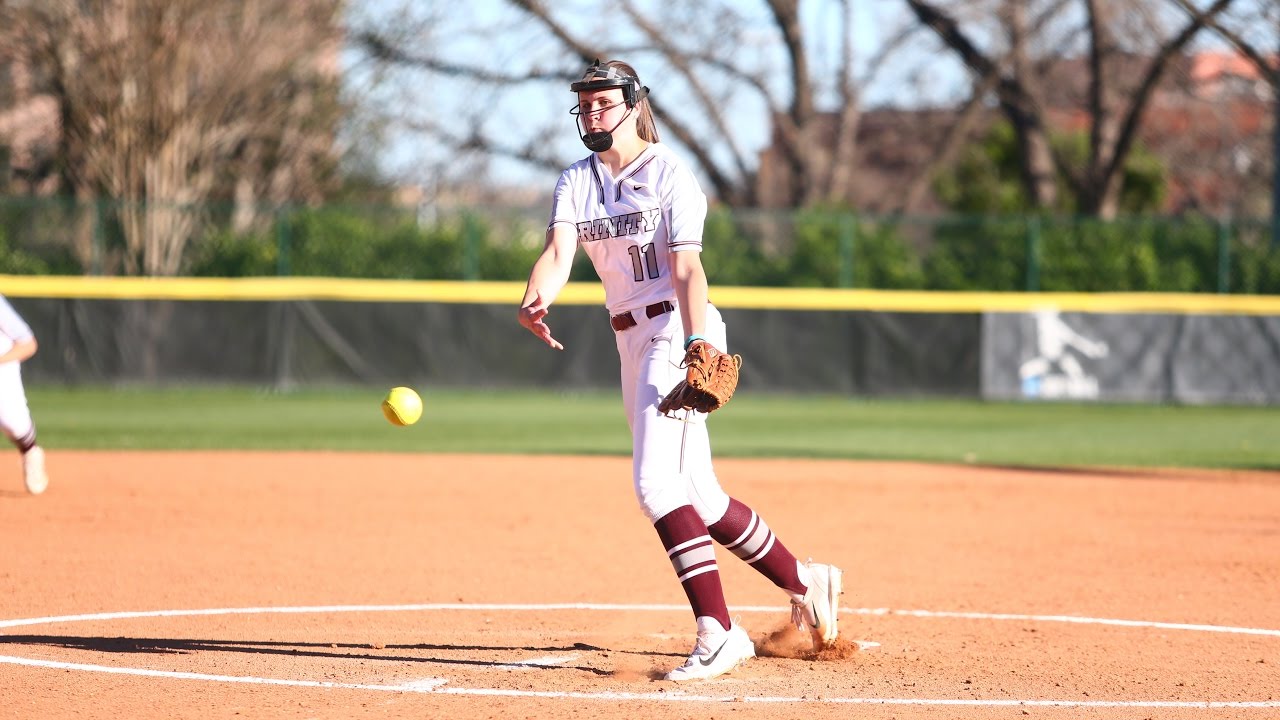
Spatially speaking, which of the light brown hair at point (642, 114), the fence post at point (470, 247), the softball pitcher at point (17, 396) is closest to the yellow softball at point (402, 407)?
the light brown hair at point (642, 114)

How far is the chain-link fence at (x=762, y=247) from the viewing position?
71.6 ft

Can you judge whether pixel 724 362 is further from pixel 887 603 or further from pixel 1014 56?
pixel 1014 56

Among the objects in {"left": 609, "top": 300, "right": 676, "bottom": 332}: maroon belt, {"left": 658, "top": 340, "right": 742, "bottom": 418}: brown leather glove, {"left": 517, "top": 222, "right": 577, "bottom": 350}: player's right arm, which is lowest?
{"left": 658, "top": 340, "right": 742, "bottom": 418}: brown leather glove

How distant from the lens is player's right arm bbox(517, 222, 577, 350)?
5156 mm

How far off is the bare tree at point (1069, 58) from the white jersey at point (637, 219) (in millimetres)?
24884

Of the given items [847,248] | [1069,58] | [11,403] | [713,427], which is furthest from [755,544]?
[1069,58]

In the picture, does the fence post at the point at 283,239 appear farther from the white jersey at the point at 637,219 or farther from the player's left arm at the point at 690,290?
the player's left arm at the point at 690,290

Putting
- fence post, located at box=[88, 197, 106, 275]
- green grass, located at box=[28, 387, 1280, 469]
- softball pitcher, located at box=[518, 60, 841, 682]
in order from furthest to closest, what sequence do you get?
fence post, located at box=[88, 197, 106, 275] < green grass, located at box=[28, 387, 1280, 469] < softball pitcher, located at box=[518, 60, 841, 682]

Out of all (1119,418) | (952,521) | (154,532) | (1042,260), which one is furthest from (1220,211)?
(154,532)

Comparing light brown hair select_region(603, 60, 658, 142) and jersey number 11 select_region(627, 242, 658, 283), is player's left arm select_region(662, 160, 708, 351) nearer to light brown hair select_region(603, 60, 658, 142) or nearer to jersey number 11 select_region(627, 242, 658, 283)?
jersey number 11 select_region(627, 242, 658, 283)

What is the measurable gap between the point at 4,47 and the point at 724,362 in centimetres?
2486

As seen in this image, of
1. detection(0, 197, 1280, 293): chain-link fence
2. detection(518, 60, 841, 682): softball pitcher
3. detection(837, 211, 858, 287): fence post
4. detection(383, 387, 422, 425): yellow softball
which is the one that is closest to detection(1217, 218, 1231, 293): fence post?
detection(0, 197, 1280, 293): chain-link fence

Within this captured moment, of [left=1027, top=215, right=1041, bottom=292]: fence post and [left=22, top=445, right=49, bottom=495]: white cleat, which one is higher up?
[left=1027, top=215, right=1041, bottom=292]: fence post

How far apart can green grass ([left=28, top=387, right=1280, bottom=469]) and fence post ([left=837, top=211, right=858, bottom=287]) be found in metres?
2.68
